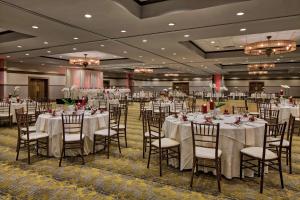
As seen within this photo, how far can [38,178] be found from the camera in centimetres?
361

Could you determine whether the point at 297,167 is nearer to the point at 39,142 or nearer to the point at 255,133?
the point at 255,133

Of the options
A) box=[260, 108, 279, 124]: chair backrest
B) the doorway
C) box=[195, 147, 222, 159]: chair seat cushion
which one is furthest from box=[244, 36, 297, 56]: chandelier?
the doorway

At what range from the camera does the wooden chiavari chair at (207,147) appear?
3.26m

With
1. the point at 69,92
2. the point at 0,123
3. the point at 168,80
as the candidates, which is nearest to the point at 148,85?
the point at 168,80

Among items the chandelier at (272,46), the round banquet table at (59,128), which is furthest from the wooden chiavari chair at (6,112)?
the chandelier at (272,46)

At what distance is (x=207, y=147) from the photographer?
3.67 m

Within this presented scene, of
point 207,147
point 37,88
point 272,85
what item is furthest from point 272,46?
point 272,85

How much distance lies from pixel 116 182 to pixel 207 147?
1522mm

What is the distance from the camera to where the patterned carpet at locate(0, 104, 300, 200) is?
3098mm

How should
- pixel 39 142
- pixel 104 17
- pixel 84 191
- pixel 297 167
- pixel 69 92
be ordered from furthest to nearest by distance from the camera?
pixel 69 92
pixel 104 17
pixel 39 142
pixel 297 167
pixel 84 191

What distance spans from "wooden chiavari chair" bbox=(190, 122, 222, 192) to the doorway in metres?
15.6

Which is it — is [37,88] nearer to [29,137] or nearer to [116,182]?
[29,137]

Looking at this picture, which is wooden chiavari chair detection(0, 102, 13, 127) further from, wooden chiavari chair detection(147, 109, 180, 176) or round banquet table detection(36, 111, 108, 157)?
wooden chiavari chair detection(147, 109, 180, 176)

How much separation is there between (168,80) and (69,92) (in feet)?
53.6
